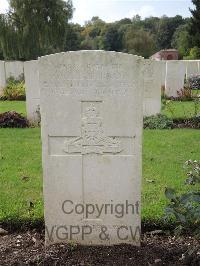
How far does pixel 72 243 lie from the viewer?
3.72 meters

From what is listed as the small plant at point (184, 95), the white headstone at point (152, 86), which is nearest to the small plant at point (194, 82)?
the small plant at point (184, 95)

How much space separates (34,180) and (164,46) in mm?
74236

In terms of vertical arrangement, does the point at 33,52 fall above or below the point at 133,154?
above

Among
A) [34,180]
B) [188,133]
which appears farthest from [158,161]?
[188,133]

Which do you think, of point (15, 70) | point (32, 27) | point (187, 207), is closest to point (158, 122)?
point (187, 207)

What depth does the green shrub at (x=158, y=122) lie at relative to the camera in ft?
32.7

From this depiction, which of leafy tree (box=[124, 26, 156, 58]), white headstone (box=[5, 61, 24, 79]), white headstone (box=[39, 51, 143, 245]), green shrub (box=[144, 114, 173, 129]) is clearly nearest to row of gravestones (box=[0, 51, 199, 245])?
white headstone (box=[39, 51, 143, 245])

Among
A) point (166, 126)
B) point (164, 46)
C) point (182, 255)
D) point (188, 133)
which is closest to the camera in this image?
point (182, 255)

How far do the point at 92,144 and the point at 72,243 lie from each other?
0.90 meters

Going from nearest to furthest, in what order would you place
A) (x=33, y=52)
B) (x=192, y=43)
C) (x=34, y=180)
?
1. (x=34, y=180)
2. (x=33, y=52)
3. (x=192, y=43)

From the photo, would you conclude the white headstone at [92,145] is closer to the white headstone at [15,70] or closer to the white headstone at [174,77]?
the white headstone at [174,77]

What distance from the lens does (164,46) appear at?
253 feet

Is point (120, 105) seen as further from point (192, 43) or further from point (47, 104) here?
point (192, 43)

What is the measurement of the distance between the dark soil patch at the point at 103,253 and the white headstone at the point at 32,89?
657 cm
